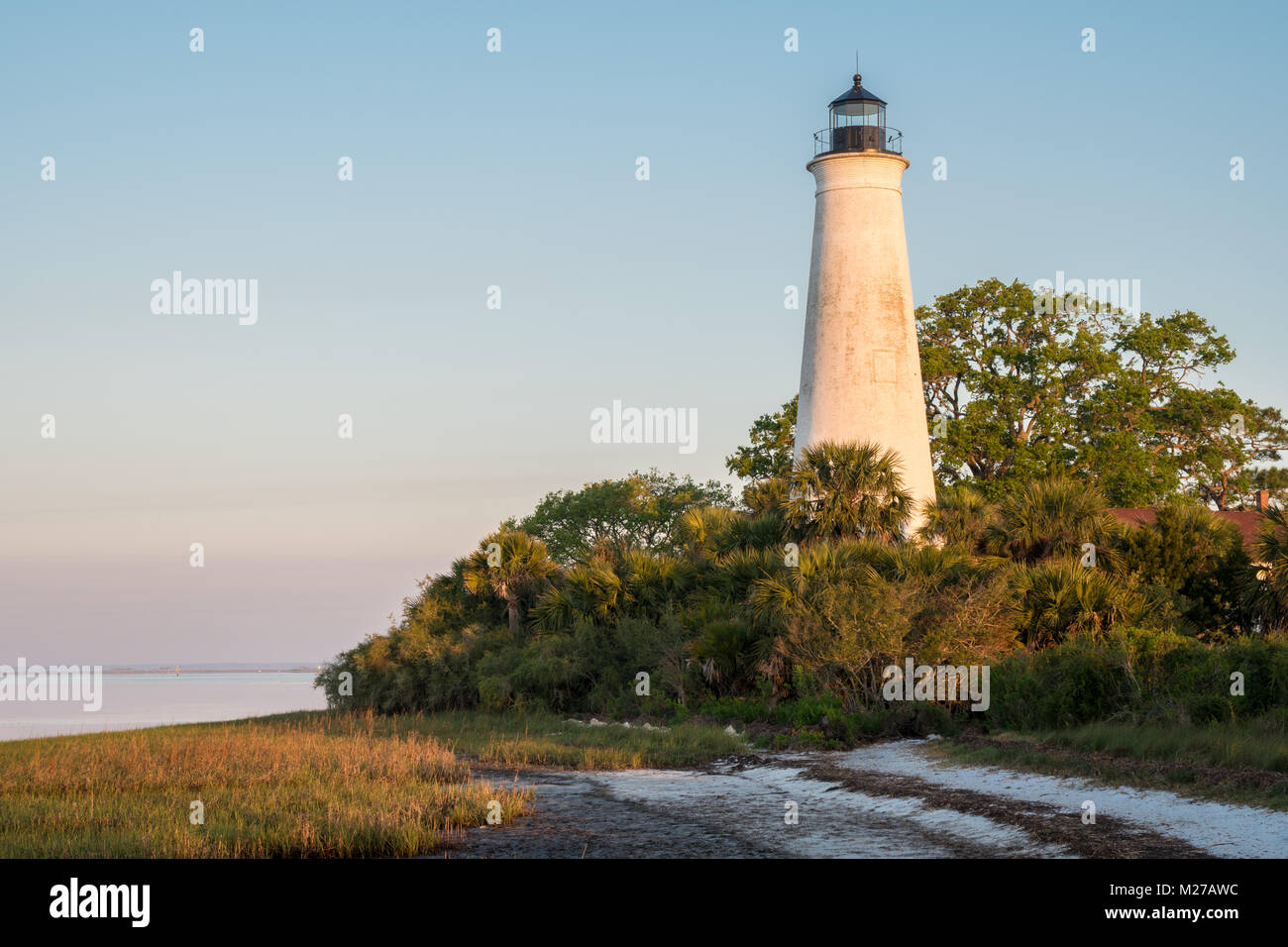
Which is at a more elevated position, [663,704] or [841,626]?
[841,626]

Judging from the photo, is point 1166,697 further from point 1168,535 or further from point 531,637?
point 531,637

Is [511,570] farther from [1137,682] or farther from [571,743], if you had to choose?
[1137,682]

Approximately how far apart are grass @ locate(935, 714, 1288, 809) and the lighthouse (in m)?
13.1

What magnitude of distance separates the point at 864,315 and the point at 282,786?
19.5 meters

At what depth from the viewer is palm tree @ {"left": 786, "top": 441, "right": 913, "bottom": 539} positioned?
88.7ft

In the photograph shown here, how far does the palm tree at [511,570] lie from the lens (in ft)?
103

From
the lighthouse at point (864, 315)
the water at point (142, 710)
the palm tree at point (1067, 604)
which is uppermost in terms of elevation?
the lighthouse at point (864, 315)

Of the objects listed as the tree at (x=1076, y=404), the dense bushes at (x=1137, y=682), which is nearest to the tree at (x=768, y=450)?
the tree at (x=1076, y=404)

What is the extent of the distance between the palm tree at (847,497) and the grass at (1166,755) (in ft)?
29.5

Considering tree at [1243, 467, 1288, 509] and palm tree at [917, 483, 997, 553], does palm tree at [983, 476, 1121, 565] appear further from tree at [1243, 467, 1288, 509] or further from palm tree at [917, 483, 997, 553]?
tree at [1243, 467, 1288, 509]

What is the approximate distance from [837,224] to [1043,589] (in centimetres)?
1144

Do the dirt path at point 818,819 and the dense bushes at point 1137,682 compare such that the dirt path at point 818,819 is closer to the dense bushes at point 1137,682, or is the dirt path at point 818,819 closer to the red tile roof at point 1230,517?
the dense bushes at point 1137,682
